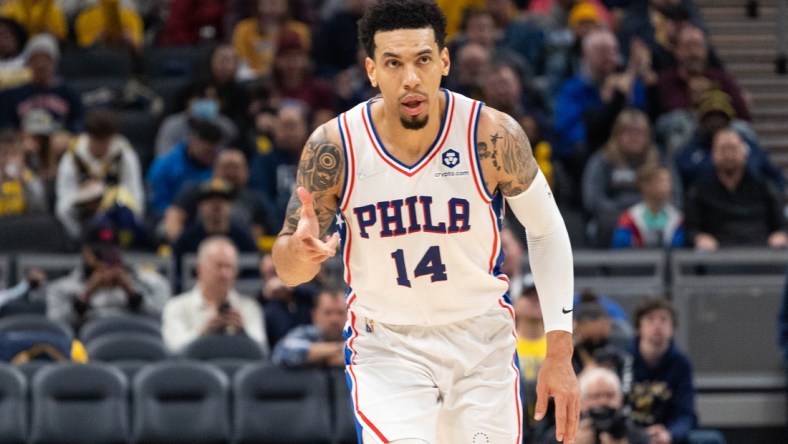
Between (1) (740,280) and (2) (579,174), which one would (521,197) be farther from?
(2) (579,174)

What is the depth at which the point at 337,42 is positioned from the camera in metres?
14.3

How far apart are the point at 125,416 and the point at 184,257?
203 cm

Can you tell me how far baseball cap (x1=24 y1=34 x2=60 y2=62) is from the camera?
13.3m

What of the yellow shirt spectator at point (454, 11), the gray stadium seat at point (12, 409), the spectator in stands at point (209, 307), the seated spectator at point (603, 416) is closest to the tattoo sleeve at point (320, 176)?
the seated spectator at point (603, 416)

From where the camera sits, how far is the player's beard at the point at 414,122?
514cm

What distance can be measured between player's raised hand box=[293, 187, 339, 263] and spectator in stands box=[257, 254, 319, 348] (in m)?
5.37

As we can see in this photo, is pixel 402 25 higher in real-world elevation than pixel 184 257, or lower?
higher

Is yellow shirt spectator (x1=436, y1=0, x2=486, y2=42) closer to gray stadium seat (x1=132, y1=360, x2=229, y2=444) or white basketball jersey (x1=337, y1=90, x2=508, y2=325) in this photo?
gray stadium seat (x1=132, y1=360, x2=229, y2=444)

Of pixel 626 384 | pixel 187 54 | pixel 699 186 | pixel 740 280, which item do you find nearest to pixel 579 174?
pixel 699 186

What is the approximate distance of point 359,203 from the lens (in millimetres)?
5184

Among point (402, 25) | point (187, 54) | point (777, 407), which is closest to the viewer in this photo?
point (402, 25)

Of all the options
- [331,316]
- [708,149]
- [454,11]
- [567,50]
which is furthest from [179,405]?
[454,11]

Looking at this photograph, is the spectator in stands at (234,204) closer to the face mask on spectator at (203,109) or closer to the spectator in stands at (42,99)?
the face mask on spectator at (203,109)

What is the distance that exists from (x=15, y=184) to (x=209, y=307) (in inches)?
95.0
